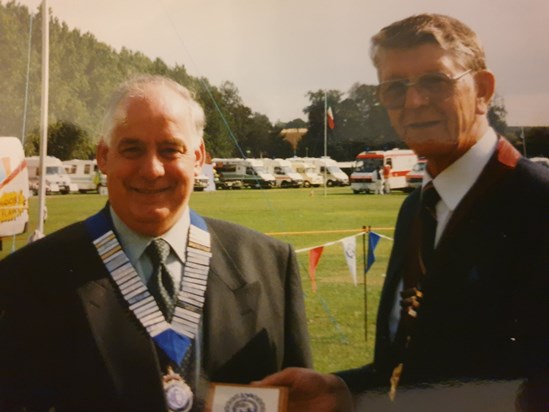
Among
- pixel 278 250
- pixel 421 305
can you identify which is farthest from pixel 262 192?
pixel 421 305

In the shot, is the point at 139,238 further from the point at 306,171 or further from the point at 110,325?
the point at 306,171

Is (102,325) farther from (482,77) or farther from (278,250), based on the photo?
(482,77)

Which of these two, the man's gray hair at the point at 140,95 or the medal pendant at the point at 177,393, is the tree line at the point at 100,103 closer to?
the man's gray hair at the point at 140,95

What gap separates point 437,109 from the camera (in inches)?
57.9

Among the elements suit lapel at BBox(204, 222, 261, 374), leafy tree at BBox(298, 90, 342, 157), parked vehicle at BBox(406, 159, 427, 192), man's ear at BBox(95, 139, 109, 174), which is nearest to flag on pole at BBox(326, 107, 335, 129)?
leafy tree at BBox(298, 90, 342, 157)

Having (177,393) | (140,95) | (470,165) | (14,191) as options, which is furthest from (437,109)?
(14,191)

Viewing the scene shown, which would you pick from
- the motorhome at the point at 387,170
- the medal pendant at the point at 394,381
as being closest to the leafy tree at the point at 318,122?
the motorhome at the point at 387,170

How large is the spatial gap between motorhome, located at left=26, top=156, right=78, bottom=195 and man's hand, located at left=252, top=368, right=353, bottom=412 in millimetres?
693

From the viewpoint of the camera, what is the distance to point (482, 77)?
1493 mm

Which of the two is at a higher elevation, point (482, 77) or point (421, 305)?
point (482, 77)

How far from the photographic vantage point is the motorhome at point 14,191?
1.58m

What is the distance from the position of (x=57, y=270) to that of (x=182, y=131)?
472 mm

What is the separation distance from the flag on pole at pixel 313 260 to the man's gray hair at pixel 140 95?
0.41m

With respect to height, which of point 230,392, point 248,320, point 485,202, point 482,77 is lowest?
point 230,392
